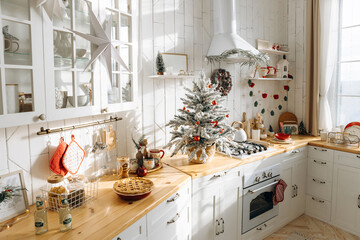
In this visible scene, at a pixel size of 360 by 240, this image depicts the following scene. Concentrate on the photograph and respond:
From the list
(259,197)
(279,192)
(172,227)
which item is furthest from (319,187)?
(172,227)

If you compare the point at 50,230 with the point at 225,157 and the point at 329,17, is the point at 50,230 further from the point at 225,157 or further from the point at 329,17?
the point at 329,17

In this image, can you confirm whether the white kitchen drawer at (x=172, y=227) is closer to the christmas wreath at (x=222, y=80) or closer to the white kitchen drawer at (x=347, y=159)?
the christmas wreath at (x=222, y=80)

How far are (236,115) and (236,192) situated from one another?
1.14m

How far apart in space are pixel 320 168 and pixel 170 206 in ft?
6.84

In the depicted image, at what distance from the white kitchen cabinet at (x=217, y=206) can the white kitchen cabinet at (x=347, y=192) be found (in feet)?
4.24

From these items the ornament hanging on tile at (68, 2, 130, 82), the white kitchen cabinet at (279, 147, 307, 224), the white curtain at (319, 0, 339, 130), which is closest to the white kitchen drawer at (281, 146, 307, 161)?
the white kitchen cabinet at (279, 147, 307, 224)

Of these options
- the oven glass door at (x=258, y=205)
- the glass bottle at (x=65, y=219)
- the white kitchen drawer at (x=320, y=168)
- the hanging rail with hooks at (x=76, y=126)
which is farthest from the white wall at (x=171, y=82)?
the oven glass door at (x=258, y=205)

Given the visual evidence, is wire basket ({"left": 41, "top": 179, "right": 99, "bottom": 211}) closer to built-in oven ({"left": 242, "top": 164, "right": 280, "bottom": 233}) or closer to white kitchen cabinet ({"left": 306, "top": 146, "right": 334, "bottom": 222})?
built-in oven ({"left": 242, "top": 164, "right": 280, "bottom": 233})

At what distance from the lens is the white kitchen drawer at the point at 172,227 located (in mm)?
1616

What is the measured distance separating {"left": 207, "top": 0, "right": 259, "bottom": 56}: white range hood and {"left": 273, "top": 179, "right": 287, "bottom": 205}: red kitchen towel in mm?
1362

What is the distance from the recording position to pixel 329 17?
3123mm

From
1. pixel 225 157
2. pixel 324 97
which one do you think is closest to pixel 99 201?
pixel 225 157

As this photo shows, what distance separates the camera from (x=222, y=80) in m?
2.92

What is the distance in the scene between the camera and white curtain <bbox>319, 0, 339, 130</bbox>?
3.12m
